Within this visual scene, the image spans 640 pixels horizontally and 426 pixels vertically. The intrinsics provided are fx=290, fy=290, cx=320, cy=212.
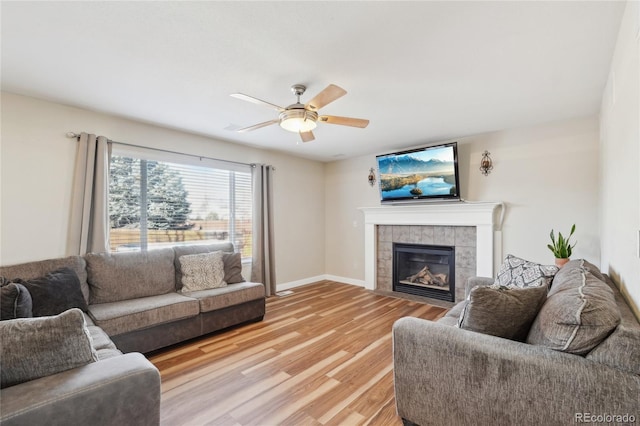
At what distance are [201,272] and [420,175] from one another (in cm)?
328

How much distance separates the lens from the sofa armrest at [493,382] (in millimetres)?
1160

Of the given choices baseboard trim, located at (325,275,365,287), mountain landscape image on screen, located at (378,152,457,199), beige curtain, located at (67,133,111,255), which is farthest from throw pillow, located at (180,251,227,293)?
mountain landscape image on screen, located at (378,152,457,199)

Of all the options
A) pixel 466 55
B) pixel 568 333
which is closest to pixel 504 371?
pixel 568 333

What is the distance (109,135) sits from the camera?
333 centimetres

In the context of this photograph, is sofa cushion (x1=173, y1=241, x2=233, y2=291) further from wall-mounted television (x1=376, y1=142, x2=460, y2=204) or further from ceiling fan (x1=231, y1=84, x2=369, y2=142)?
wall-mounted television (x1=376, y1=142, x2=460, y2=204)

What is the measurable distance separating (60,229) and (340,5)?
342 cm

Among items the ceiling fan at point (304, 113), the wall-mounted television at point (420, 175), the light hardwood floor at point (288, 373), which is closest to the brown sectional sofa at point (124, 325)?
the light hardwood floor at point (288, 373)

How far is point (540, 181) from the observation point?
144 inches

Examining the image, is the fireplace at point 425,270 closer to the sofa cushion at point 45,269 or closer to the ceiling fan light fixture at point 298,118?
Result: the ceiling fan light fixture at point 298,118

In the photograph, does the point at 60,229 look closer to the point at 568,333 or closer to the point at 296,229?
the point at 296,229

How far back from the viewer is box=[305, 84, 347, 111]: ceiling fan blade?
2.07 meters

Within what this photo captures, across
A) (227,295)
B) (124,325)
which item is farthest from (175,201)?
(124,325)

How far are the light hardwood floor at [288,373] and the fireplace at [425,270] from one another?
0.68 metres

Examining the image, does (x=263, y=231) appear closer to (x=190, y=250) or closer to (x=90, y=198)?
(x=190, y=250)
